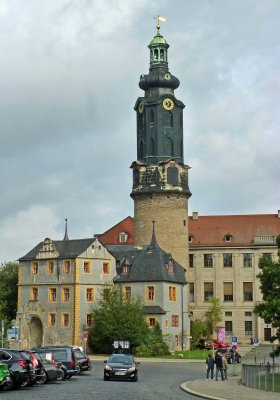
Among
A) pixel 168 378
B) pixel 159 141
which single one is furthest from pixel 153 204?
pixel 168 378

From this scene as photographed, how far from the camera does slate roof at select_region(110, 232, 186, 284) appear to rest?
305 feet

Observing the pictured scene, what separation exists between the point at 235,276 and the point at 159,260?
69.8 feet

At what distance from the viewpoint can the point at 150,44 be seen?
111062 millimetres

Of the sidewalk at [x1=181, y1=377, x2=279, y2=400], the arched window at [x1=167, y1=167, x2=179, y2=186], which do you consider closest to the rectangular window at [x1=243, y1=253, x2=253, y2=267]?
the arched window at [x1=167, y1=167, x2=179, y2=186]

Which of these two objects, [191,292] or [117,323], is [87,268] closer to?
[117,323]

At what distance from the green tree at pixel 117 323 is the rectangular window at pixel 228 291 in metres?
24.7

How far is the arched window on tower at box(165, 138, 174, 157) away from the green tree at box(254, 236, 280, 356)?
5914 cm

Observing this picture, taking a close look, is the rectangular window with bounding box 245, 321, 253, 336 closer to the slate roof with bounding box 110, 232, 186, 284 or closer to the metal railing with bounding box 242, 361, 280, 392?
the slate roof with bounding box 110, 232, 186, 284

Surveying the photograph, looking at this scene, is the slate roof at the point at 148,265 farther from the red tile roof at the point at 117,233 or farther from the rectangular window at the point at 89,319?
the red tile roof at the point at 117,233

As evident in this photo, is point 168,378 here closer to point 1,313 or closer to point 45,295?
point 45,295

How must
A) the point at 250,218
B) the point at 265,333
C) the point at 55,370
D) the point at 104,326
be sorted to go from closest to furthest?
the point at 55,370 → the point at 104,326 → the point at 265,333 → the point at 250,218

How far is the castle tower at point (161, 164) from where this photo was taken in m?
103

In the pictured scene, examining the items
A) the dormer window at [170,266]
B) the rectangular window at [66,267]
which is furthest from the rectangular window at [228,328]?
the rectangular window at [66,267]

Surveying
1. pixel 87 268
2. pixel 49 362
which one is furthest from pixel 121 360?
pixel 87 268
